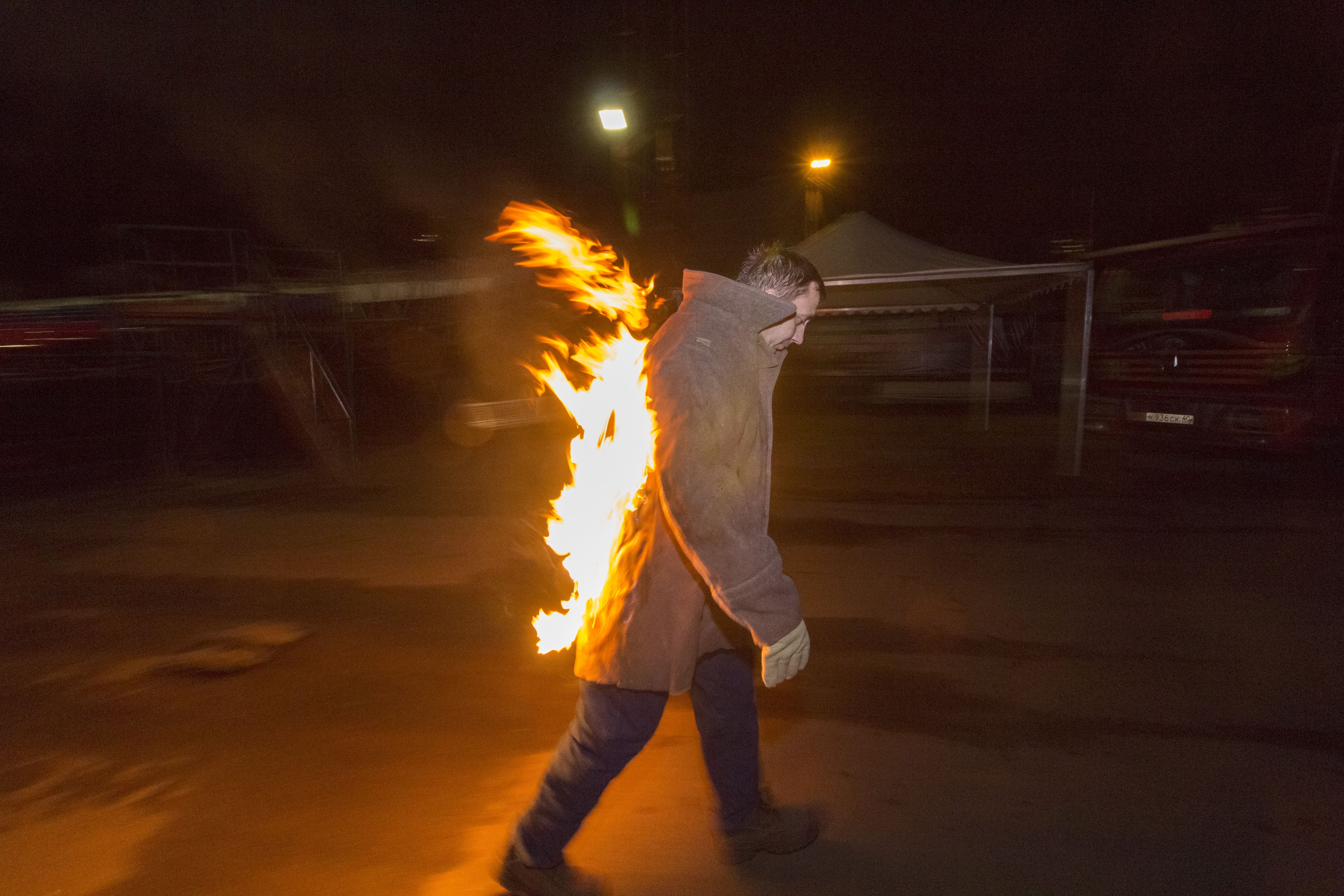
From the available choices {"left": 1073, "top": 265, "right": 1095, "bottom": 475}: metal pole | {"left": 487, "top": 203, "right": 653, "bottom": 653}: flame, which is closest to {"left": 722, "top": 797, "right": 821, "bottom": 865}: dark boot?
{"left": 487, "top": 203, "right": 653, "bottom": 653}: flame

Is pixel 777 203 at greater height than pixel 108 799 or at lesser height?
greater

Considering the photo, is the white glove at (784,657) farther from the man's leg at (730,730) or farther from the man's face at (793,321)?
the man's face at (793,321)

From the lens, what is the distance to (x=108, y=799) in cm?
311

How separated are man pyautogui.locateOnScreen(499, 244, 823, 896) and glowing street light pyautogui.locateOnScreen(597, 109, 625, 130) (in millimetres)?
7422

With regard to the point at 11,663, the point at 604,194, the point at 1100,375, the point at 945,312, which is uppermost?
the point at 604,194

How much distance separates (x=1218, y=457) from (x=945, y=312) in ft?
21.6

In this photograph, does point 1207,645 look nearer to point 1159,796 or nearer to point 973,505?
point 1159,796

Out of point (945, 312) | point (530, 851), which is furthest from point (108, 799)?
point (945, 312)

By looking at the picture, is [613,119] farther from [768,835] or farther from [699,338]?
[768,835]

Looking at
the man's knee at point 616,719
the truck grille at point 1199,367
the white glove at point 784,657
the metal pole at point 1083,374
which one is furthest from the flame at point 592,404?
the truck grille at point 1199,367

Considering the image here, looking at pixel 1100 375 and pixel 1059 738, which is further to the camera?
pixel 1100 375

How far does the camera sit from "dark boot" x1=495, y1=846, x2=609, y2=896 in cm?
239

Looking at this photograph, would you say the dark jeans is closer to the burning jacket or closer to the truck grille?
the burning jacket

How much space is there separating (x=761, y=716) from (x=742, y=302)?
219cm
